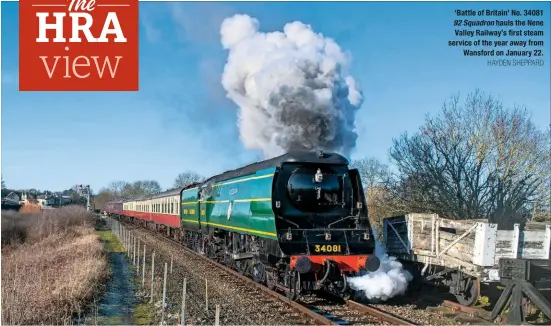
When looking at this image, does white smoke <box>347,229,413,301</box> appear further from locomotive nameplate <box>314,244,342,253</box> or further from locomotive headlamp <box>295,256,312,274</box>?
locomotive headlamp <box>295,256,312,274</box>

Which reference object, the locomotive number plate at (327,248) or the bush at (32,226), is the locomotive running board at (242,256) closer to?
the locomotive number plate at (327,248)

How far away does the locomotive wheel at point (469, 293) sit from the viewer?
10.9 metres

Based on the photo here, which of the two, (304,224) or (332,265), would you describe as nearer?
(332,265)

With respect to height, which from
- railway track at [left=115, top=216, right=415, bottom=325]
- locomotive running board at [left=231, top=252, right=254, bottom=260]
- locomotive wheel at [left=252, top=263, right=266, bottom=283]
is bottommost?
railway track at [left=115, top=216, right=415, bottom=325]

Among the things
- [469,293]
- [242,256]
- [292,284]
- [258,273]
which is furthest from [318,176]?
[469,293]

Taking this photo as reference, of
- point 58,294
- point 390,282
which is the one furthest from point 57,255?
point 390,282

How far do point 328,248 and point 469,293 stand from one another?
3.43 meters

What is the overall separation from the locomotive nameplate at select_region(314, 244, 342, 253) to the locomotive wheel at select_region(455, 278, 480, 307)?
116 inches

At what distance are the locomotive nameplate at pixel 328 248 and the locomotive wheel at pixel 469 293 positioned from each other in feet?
9.64

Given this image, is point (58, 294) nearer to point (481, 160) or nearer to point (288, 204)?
point (288, 204)

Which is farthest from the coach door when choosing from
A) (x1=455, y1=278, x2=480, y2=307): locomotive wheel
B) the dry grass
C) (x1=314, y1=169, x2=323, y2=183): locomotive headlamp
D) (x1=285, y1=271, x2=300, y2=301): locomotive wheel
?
(x1=455, y1=278, x2=480, y2=307): locomotive wheel

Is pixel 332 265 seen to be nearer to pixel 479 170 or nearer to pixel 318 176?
pixel 318 176

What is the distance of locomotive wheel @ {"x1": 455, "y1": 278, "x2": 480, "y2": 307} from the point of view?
35.7 ft

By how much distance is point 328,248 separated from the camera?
10984 mm
